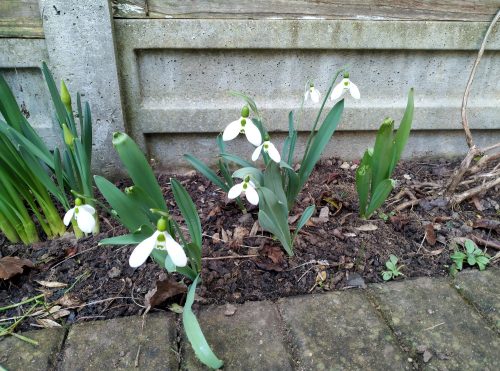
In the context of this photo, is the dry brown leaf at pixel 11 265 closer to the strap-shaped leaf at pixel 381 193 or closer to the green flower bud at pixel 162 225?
the green flower bud at pixel 162 225

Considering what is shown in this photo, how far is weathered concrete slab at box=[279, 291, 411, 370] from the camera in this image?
112cm

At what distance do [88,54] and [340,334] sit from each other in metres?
1.68

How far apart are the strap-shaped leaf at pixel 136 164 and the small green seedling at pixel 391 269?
93 centimetres

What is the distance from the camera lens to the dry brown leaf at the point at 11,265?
1.40 metres

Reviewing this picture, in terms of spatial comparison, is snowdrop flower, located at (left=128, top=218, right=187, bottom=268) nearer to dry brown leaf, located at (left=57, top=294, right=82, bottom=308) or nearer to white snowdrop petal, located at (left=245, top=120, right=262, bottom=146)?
white snowdrop petal, located at (left=245, top=120, right=262, bottom=146)

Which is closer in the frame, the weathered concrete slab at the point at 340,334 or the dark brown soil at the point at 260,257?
the weathered concrete slab at the point at 340,334

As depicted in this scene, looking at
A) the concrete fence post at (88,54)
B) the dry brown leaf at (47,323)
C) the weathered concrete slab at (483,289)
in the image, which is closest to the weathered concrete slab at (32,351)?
the dry brown leaf at (47,323)

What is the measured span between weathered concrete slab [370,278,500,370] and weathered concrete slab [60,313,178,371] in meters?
0.77

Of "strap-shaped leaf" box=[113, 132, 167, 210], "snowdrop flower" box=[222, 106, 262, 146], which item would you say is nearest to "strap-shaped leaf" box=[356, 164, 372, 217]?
"snowdrop flower" box=[222, 106, 262, 146]

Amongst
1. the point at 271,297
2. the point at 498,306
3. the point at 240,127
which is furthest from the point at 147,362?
the point at 498,306

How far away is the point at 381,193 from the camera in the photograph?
1574mm

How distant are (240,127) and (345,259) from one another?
2.51ft

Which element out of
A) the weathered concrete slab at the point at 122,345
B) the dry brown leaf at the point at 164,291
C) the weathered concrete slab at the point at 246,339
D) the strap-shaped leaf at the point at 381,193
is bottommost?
the weathered concrete slab at the point at 122,345

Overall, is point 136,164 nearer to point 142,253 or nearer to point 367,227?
point 142,253
